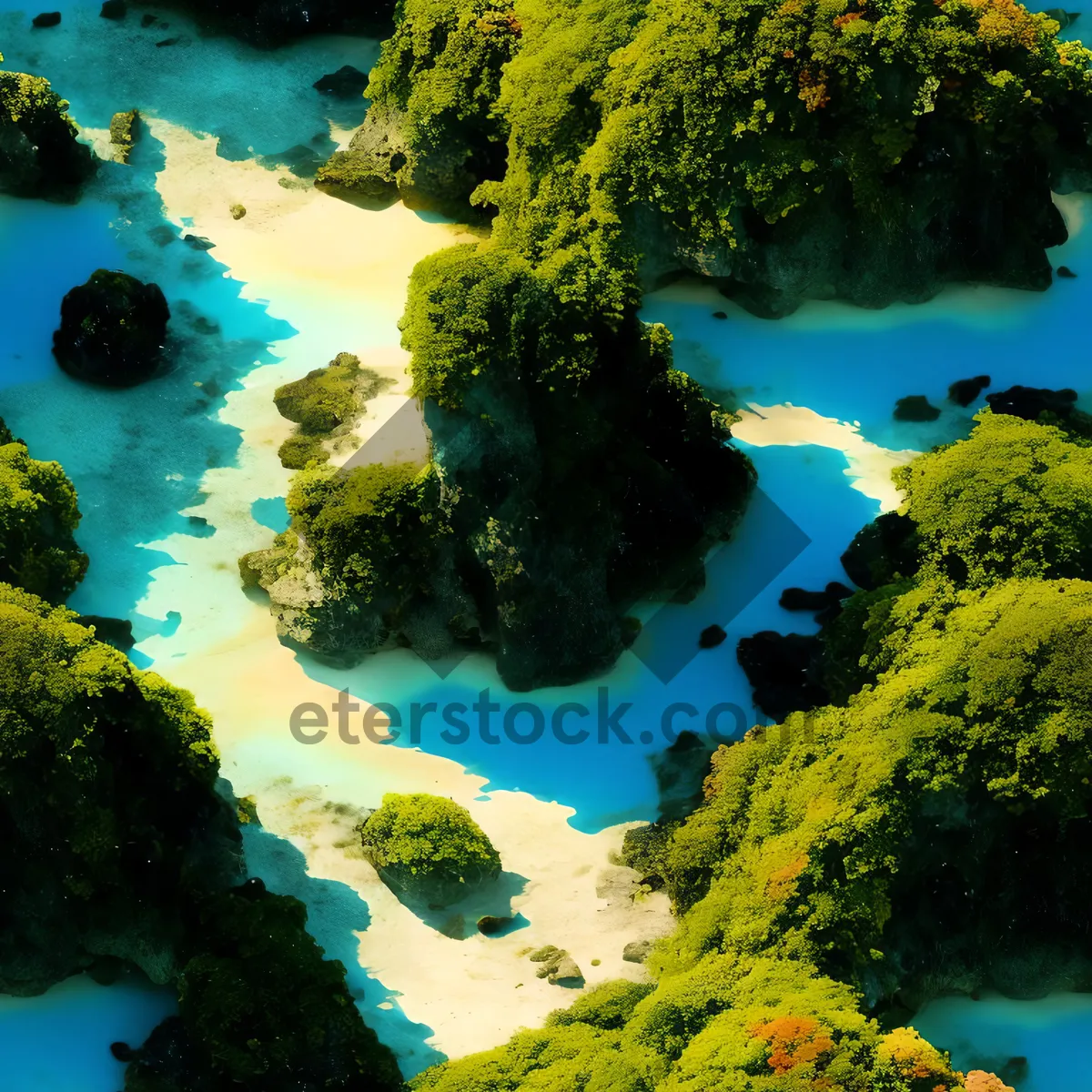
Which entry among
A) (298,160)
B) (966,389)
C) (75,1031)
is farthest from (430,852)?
(298,160)

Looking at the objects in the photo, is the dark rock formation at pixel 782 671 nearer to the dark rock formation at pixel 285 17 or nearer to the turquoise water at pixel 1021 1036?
the turquoise water at pixel 1021 1036

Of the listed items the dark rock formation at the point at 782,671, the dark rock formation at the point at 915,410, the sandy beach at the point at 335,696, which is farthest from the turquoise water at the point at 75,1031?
the dark rock formation at the point at 915,410

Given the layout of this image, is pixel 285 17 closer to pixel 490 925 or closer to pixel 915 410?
pixel 915 410

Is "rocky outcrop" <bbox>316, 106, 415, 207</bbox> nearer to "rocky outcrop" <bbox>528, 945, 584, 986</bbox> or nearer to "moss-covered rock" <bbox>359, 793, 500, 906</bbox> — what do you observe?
"moss-covered rock" <bbox>359, 793, 500, 906</bbox>

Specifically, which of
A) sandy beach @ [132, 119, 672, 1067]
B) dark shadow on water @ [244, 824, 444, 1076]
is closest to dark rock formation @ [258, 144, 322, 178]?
sandy beach @ [132, 119, 672, 1067]

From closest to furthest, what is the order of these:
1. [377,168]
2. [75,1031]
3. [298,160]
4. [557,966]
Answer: [75,1031]
[557,966]
[377,168]
[298,160]

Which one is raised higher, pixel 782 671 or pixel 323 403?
pixel 782 671

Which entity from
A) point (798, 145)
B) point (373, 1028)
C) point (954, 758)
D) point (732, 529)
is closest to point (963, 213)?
point (798, 145)

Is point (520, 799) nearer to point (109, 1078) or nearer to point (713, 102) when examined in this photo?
point (109, 1078)
